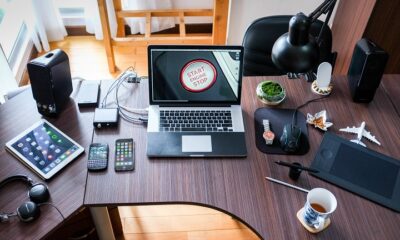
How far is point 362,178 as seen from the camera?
1.21 meters

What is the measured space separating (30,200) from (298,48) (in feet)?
3.07

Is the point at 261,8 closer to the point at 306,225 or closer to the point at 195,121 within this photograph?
the point at 195,121

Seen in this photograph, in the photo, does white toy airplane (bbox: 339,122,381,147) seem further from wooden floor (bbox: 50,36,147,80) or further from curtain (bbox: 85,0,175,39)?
curtain (bbox: 85,0,175,39)

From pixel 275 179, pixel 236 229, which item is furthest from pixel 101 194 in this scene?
pixel 236 229

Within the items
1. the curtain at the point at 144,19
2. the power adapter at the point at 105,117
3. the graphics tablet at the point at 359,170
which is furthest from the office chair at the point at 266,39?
the curtain at the point at 144,19

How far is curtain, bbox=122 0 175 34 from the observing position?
2.77 metres

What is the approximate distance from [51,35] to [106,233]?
81.0 inches

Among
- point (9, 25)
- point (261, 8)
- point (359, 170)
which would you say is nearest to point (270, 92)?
point (359, 170)

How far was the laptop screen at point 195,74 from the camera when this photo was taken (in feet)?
4.24

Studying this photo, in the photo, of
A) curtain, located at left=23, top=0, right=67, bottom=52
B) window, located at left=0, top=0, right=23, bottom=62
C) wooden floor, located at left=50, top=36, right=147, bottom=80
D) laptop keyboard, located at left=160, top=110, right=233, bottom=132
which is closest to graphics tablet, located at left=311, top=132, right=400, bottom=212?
laptop keyboard, located at left=160, top=110, right=233, bottom=132

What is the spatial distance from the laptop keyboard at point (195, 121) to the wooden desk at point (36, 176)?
0.92 ft

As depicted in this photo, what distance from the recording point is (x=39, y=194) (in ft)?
3.60

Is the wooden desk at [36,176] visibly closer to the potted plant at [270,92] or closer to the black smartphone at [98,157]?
the black smartphone at [98,157]

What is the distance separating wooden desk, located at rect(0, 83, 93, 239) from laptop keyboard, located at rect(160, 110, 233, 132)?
0.28 m
